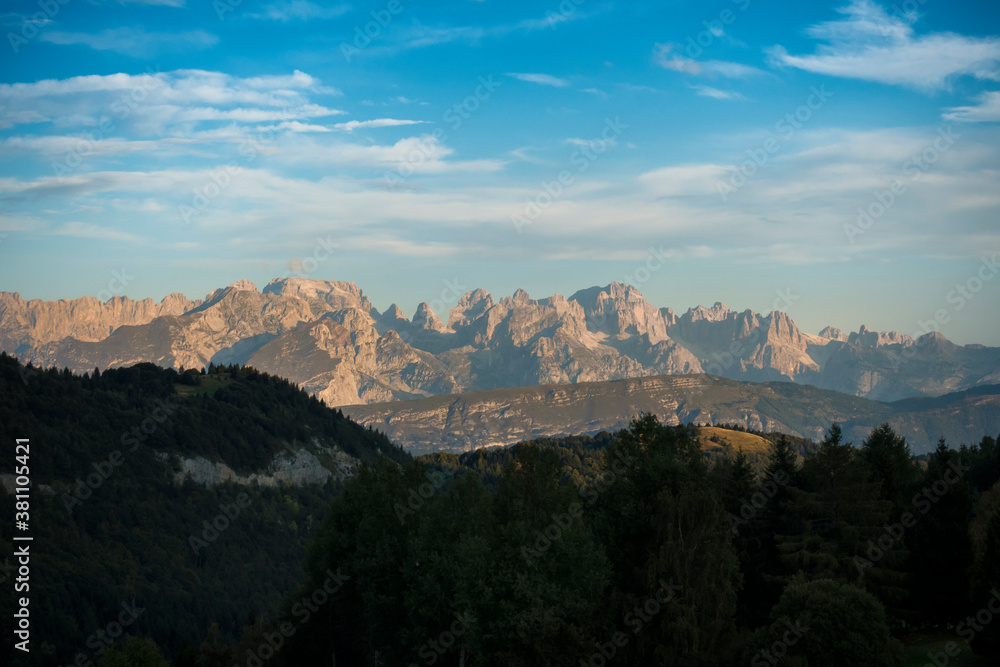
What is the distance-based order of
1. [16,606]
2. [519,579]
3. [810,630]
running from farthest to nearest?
[16,606] → [519,579] → [810,630]

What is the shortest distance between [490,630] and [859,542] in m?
27.5

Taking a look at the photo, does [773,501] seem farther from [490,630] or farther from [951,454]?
[490,630]

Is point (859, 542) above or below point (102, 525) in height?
above

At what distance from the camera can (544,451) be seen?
57.9 m

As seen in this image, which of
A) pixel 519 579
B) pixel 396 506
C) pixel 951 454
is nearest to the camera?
pixel 519 579

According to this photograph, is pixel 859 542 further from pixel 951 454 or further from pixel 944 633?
pixel 951 454

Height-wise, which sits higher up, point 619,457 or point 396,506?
point 619,457

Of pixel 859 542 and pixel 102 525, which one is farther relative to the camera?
pixel 102 525

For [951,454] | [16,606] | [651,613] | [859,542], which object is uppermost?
[951,454]

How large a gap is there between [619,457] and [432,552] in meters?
15.6

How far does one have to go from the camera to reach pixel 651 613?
4862cm

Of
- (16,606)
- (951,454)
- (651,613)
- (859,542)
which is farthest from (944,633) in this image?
(16,606)

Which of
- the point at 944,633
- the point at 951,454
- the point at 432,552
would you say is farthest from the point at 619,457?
the point at 951,454

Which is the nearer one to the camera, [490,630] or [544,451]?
[490,630]
